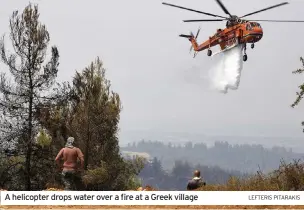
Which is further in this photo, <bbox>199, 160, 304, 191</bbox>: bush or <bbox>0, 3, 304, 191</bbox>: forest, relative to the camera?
Result: <bbox>0, 3, 304, 191</bbox>: forest

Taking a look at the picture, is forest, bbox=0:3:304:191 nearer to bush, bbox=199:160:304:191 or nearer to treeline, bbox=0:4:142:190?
treeline, bbox=0:4:142:190

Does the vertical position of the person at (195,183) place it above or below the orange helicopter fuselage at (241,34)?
below

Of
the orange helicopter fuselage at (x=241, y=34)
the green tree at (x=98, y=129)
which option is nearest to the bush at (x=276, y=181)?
the orange helicopter fuselage at (x=241, y=34)

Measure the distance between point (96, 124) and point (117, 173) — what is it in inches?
127

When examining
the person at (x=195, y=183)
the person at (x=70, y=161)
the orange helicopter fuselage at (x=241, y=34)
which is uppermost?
the orange helicopter fuselage at (x=241, y=34)

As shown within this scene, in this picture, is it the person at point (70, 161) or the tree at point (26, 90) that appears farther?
the tree at point (26, 90)

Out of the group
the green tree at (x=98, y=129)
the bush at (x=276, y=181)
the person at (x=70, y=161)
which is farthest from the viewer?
the green tree at (x=98, y=129)

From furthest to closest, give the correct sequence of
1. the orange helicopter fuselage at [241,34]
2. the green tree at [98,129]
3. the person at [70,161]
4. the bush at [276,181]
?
the green tree at [98,129] < the orange helicopter fuselage at [241,34] < the person at [70,161] < the bush at [276,181]

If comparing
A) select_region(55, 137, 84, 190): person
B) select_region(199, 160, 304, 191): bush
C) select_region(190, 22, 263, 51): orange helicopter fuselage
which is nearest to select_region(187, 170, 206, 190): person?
select_region(199, 160, 304, 191): bush

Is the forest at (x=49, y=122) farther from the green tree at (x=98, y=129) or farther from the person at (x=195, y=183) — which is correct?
the person at (x=195, y=183)

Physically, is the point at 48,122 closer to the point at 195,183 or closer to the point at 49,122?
the point at 49,122

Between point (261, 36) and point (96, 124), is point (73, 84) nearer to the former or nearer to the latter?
point (96, 124)

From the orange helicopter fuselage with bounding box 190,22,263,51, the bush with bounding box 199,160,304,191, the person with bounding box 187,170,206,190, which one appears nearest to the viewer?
the bush with bounding box 199,160,304,191

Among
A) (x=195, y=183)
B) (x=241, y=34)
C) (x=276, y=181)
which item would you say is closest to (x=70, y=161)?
(x=195, y=183)
